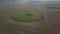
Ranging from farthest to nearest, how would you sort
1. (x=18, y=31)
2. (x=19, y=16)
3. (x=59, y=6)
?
(x=59, y=6) < (x=19, y=16) < (x=18, y=31)

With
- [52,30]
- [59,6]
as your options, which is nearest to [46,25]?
[52,30]

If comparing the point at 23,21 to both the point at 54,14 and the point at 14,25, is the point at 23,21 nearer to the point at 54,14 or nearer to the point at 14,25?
the point at 14,25

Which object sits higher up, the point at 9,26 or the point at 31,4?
the point at 31,4
